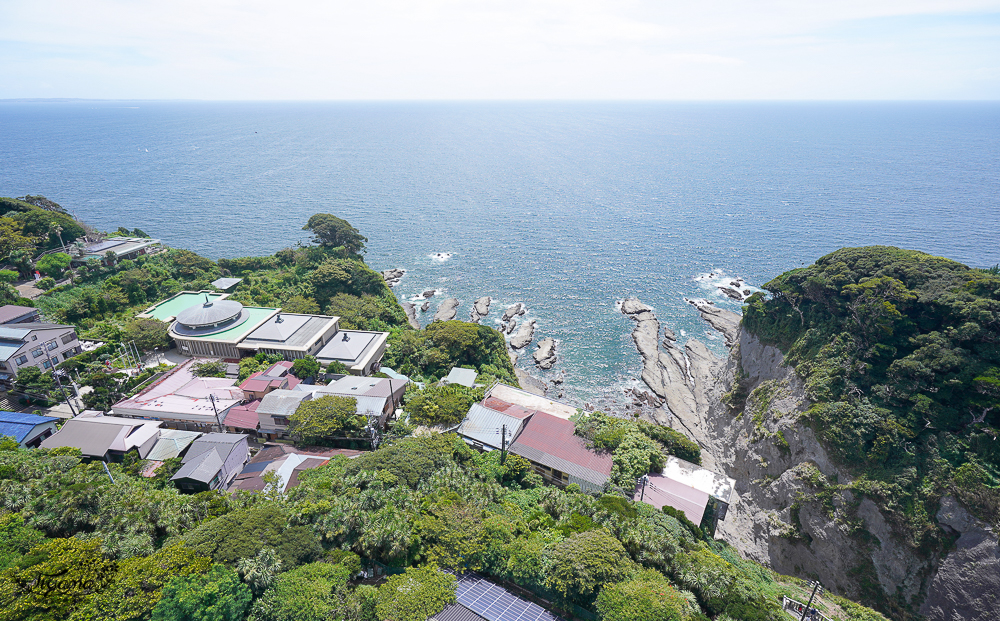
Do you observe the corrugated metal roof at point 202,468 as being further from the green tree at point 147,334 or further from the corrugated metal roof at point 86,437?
the green tree at point 147,334

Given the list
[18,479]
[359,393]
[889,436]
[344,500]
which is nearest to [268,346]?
[359,393]

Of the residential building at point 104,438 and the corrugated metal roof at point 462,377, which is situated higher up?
the residential building at point 104,438

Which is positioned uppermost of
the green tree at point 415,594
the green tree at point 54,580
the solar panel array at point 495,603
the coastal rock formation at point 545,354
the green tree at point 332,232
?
the green tree at point 332,232

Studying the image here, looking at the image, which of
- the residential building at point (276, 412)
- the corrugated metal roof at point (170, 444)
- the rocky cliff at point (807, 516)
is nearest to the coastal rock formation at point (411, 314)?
the residential building at point (276, 412)

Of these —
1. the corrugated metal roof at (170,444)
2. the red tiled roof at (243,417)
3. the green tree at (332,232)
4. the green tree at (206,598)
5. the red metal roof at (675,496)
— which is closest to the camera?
the green tree at (206,598)

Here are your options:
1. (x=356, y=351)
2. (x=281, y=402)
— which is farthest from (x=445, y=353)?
(x=281, y=402)

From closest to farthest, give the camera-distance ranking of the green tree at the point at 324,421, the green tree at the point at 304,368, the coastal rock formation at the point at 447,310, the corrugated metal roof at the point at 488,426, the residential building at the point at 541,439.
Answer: the residential building at the point at 541,439
the green tree at the point at 324,421
the corrugated metal roof at the point at 488,426
the green tree at the point at 304,368
the coastal rock formation at the point at 447,310

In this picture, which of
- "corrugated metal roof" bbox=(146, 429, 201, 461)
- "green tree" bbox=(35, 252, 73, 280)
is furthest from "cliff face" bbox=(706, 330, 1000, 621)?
"green tree" bbox=(35, 252, 73, 280)

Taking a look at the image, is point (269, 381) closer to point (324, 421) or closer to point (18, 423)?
point (324, 421)
